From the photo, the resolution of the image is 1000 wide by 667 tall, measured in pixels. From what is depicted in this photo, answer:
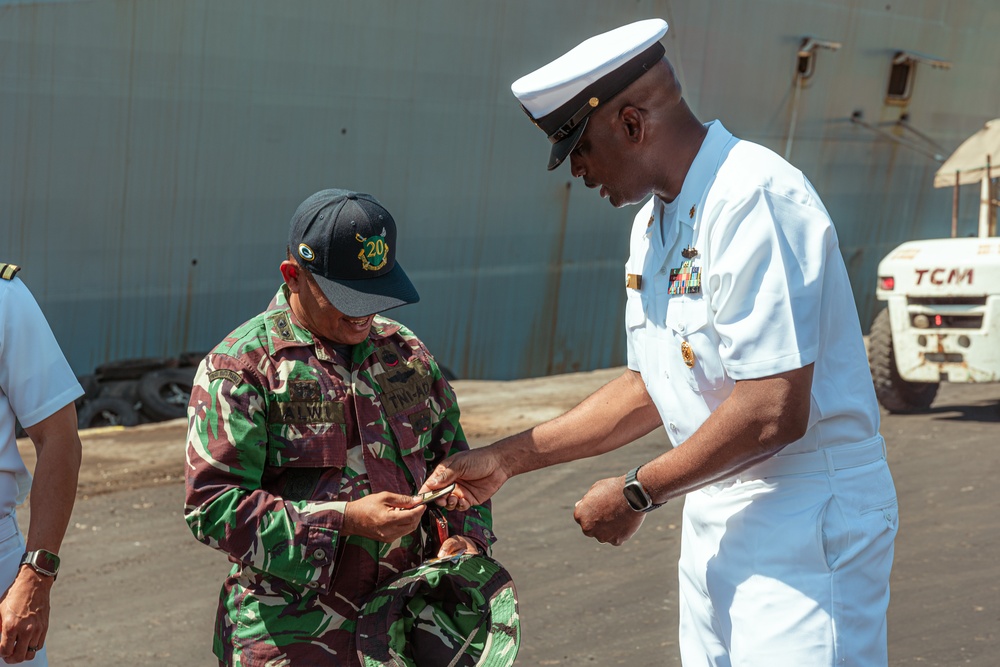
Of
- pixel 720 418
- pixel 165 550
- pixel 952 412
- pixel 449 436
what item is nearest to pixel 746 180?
pixel 720 418

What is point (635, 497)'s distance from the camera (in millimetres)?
2217

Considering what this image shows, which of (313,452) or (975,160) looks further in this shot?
(975,160)

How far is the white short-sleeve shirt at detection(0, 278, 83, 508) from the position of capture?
2.62 meters

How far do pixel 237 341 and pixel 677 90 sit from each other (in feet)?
3.25

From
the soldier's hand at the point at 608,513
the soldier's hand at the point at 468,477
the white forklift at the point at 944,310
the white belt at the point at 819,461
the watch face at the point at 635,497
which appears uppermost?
the white belt at the point at 819,461

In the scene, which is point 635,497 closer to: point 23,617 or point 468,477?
point 468,477

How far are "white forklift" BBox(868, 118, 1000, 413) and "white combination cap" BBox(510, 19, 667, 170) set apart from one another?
7032mm

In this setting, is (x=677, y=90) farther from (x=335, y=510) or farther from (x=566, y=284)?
(x=566, y=284)

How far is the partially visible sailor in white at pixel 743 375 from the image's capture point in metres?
2.05

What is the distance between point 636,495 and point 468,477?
0.48m

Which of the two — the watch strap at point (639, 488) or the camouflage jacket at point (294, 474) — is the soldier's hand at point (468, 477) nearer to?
the camouflage jacket at point (294, 474)

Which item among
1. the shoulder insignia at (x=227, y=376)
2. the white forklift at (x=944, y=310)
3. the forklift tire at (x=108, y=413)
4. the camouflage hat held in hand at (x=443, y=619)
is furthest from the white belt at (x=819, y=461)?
the forklift tire at (x=108, y=413)

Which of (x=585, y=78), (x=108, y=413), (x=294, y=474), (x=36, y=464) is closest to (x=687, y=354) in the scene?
(x=585, y=78)

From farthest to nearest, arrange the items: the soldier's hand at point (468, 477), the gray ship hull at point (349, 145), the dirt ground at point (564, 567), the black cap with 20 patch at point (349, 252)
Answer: the gray ship hull at point (349, 145) < the dirt ground at point (564, 567) < the soldier's hand at point (468, 477) < the black cap with 20 patch at point (349, 252)
